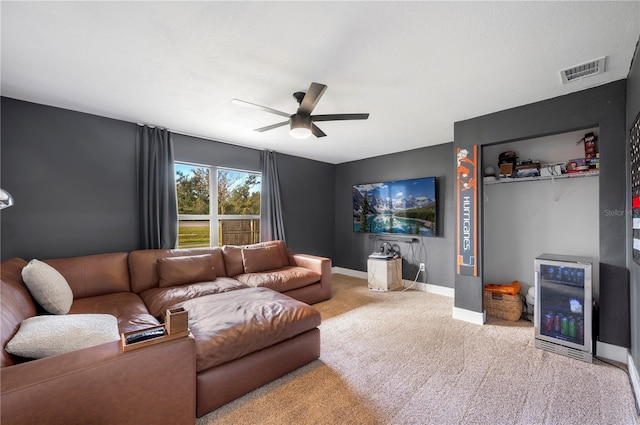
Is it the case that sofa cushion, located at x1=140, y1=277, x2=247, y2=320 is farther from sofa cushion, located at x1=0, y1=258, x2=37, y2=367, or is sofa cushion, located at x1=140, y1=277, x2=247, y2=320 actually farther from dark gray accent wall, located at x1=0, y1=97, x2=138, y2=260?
dark gray accent wall, located at x1=0, y1=97, x2=138, y2=260

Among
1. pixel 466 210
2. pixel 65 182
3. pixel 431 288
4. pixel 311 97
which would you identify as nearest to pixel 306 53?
pixel 311 97

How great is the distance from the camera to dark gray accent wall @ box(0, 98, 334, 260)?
258 centimetres

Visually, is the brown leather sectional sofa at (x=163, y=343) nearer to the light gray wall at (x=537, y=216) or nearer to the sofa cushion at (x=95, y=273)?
the sofa cushion at (x=95, y=273)

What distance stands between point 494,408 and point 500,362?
0.66 m

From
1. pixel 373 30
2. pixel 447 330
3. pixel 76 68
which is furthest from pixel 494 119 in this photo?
pixel 76 68

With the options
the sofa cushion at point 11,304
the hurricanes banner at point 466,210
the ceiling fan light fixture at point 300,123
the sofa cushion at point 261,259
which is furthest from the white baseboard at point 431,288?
the sofa cushion at point 11,304

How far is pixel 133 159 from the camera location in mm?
3285

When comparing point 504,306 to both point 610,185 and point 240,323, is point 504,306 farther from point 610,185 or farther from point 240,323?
point 240,323

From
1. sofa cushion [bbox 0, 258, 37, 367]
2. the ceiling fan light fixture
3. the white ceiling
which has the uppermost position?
the white ceiling

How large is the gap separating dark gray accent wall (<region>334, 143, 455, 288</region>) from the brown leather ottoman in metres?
2.82

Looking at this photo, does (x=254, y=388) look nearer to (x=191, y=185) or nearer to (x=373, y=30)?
(x=373, y=30)

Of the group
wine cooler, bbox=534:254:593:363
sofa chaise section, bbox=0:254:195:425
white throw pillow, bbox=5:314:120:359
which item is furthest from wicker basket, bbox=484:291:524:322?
white throw pillow, bbox=5:314:120:359

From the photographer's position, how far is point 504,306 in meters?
3.08

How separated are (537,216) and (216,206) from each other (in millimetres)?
4599
